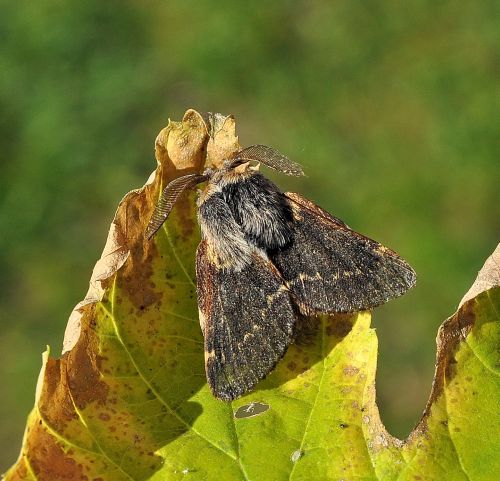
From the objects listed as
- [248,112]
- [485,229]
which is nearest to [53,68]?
[248,112]

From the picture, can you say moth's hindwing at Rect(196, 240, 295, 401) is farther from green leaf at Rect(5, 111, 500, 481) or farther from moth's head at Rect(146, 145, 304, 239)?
moth's head at Rect(146, 145, 304, 239)

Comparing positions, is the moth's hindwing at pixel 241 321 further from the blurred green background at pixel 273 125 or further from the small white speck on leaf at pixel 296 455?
the blurred green background at pixel 273 125

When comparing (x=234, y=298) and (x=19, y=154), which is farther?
(x=19, y=154)

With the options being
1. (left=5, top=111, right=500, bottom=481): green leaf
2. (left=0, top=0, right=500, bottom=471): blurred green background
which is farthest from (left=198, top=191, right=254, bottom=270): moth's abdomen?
(left=0, top=0, right=500, bottom=471): blurred green background

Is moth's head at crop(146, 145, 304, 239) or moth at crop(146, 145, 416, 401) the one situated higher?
moth's head at crop(146, 145, 304, 239)

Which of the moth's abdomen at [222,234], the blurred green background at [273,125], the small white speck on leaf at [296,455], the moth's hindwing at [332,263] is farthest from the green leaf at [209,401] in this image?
the blurred green background at [273,125]

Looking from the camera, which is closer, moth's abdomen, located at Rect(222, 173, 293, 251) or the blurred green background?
moth's abdomen, located at Rect(222, 173, 293, 251)

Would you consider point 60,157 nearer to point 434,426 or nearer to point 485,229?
point 485,229

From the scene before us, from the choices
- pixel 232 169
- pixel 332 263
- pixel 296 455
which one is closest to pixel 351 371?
pixel 296 455

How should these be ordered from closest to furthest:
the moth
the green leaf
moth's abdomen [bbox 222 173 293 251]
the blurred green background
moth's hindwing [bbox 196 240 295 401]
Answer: the green leaf < moth's hindwing [bbox 196 240 295 401] < the moth < moth's abdomen [bbox 222 173 293 251] < the blurred green background
